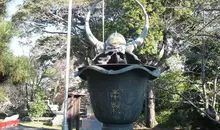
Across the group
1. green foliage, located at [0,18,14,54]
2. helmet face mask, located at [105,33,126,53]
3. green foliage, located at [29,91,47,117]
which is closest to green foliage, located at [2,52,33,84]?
green foliage, located at [0,18,14,54]

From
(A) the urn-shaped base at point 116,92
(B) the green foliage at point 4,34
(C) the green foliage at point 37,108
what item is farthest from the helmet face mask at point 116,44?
(C) the green foliage at point 37,108

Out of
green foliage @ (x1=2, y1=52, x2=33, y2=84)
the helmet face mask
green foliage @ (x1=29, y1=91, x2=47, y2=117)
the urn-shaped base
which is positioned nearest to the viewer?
the urn-shaped base

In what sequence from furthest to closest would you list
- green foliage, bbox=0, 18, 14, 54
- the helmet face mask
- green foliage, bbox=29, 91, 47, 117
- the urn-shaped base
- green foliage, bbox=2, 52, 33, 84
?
green foliage, bbox=29, 91, 47, 117, green foliage, bbox=2, 52, 33, 84, green foliage, bbox=0, 18, 14, 54, the helmet face mask, the urn-shaped base

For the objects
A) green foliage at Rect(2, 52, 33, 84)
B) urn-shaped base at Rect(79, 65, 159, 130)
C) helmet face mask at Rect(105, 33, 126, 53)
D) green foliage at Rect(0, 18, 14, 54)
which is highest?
green foliage at Rect(0, 18, 14, 54)

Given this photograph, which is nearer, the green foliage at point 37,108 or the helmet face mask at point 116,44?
the helmet face mask at point 116,44

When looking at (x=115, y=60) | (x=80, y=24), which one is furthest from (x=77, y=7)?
(x=115, y=60)

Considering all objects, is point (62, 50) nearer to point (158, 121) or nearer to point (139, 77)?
point (158, 121)

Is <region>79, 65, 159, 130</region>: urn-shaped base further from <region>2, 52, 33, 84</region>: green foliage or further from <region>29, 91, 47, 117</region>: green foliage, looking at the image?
<region>29, 91, 47, 117</region>: green foliage

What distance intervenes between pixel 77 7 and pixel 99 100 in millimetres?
11667

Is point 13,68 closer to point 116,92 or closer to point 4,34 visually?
point 4,34

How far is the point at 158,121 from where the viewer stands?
1381 centimetres

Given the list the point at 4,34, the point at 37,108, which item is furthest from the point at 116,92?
the point at 37,108

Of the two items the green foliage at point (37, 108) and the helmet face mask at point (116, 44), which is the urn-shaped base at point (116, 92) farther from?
the green foliage at point (37, 108)

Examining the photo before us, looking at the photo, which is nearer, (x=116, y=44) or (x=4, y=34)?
(x=116, y=44)
